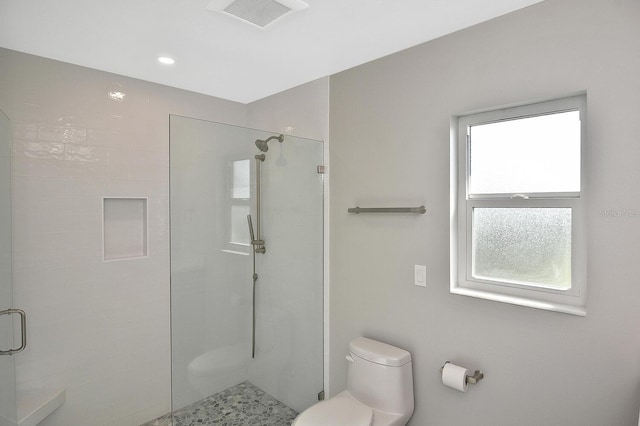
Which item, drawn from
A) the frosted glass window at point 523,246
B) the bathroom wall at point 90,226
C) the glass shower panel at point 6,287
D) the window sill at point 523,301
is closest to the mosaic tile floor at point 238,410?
the bathroom wall at point 90,226

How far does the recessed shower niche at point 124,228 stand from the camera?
250 cm

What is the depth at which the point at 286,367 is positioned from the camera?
242 cm

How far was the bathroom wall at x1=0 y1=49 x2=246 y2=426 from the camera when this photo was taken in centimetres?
216

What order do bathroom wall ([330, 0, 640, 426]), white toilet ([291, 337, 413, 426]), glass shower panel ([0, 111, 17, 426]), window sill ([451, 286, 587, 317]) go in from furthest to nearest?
white toilet ([291, 337, 413, 426]) < glass shower panel ([0, 111, 17, 426]) < window sill ([451, 286, 587, 317]) < bathroom wall ([330, 0, 640, 426])

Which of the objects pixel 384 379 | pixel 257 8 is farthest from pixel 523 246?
pixel 257 8

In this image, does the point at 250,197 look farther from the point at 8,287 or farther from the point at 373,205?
the point at 8,287

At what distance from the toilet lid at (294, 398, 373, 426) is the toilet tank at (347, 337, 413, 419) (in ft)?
0.21

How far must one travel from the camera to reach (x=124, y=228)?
2578 mm

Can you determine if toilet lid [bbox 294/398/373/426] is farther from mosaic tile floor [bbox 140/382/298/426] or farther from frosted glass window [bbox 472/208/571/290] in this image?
frosted glass window [bbox 472/208/571/290]

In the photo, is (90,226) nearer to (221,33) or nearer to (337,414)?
(221,33)

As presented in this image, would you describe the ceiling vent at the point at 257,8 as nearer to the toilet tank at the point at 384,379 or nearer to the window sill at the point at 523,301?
the window sill at the point at 523,301

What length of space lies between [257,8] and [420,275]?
5.15 feet

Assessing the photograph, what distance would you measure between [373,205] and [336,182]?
1.15 feet

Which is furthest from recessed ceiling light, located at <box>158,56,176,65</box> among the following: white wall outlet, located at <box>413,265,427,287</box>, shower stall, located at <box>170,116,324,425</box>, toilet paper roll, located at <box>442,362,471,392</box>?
toilet paper roll, located at <box>442,362,471,392</box>
